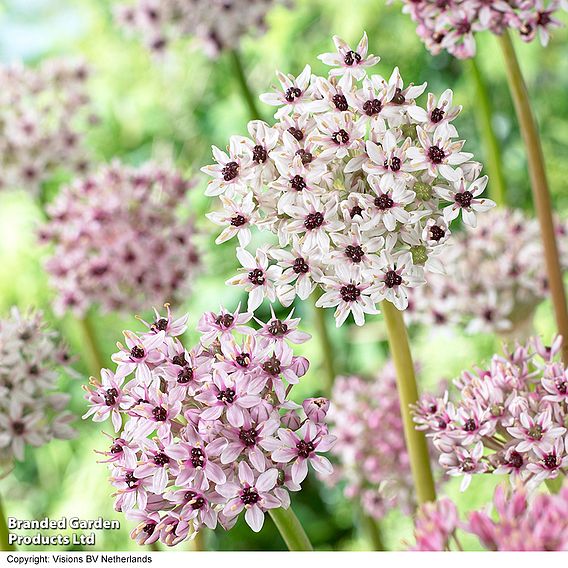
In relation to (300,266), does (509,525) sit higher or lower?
lower

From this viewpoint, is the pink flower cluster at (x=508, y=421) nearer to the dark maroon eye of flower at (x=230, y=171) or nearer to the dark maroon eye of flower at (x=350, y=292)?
the dark maroon eye of flower at (x=350, y=292)

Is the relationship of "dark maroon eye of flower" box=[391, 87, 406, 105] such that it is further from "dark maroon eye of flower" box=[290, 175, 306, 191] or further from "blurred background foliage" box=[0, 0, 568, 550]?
"blurred background foliage" box=[0, 0, 568, 550]

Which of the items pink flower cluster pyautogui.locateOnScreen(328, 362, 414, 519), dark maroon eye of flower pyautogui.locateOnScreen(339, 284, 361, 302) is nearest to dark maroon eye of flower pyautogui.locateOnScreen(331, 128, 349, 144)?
dark maroon eye of flower pyautogui.locateOnScreen(339, 284, 361, 302)

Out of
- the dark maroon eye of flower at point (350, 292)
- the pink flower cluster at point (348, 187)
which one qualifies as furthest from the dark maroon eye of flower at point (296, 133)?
the dark maroon eye of flower at point (350, 292)

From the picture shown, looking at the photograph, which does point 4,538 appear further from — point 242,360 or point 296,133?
point 296,133

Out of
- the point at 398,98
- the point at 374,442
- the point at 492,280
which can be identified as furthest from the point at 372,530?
the point at 398,98
